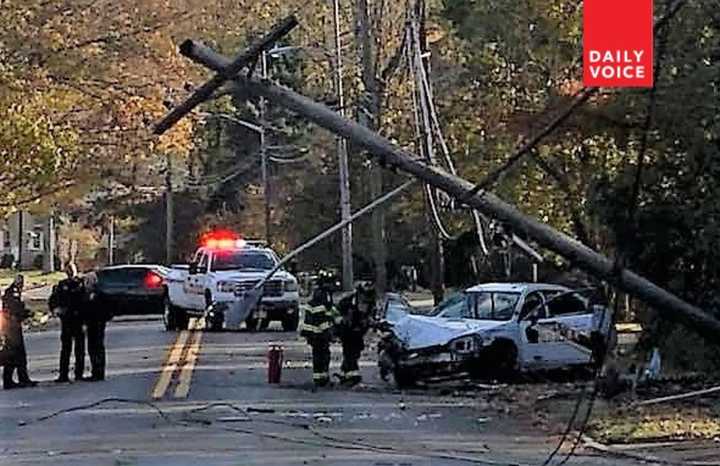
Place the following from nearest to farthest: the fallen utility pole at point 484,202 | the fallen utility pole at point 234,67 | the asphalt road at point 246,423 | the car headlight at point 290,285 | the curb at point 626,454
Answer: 1. the fallen utility pole at point 234,67
2. the fallen utility pole at point 484,202
3. the curb at point 626,454
4. the asphalt road at point 246,423
5. the car headlight at point 290,285

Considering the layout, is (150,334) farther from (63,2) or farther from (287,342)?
(63,2)

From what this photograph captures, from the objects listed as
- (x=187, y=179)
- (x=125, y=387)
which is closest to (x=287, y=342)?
(x=125, y=387)

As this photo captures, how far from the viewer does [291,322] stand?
38.2 metres

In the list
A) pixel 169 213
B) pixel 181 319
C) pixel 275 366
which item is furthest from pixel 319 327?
pixel 169 213

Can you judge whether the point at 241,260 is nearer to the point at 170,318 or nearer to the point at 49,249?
the point at 170,318

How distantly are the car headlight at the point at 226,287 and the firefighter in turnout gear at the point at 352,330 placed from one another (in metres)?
12.2

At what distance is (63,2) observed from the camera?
39.6 metres

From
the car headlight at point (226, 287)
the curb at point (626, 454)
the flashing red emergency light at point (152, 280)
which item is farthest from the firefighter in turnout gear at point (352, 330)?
the flashing red emergency light at point (152, 280)

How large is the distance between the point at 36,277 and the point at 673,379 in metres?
67.1

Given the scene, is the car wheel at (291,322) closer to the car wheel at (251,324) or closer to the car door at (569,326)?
the car wheel at (251,324)

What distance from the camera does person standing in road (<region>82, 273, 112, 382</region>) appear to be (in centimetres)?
2466

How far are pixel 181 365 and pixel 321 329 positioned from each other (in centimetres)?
448

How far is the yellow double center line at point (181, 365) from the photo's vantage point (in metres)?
23.1

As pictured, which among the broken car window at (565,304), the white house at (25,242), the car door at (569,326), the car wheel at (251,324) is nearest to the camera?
the car door at (569,326)
